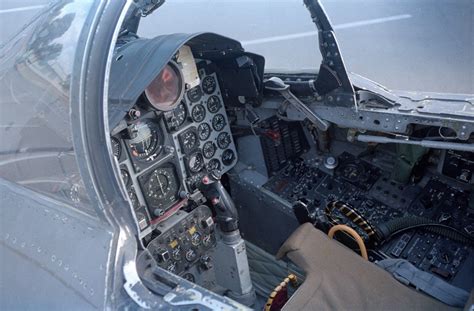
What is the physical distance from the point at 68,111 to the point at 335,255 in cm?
154

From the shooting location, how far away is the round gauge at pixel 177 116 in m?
3.26

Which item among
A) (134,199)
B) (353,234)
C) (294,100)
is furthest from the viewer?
(294,100)

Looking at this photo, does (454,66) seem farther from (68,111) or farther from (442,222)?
(68,111)

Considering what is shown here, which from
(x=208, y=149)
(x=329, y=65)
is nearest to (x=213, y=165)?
(x=208, y=149)

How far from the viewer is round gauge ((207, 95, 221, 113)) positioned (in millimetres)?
3573

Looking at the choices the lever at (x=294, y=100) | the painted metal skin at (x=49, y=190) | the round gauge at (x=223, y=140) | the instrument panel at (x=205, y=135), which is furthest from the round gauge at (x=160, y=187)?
the painted metal skin at (x=49, y=190)

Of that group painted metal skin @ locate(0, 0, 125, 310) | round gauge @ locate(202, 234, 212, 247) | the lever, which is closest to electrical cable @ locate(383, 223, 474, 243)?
the lever

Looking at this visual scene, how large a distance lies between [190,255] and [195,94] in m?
1.11

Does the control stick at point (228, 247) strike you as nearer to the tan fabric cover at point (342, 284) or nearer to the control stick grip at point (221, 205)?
the control stick grip at point (221, 205)

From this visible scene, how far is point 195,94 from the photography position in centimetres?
346

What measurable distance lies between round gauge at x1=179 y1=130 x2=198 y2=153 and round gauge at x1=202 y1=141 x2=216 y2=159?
0.12 metres

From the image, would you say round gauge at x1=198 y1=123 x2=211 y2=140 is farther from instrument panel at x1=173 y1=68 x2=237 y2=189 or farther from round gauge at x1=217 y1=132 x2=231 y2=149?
round gauge at x1=217 y1=132 x2=231 y2=149

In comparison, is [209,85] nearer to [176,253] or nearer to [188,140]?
[188,140]

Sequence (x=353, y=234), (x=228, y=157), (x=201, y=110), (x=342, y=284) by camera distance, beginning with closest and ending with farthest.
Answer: (x=342, y=284), (x=353, y=234), (x=201, y=110), (x=228, y=157)
